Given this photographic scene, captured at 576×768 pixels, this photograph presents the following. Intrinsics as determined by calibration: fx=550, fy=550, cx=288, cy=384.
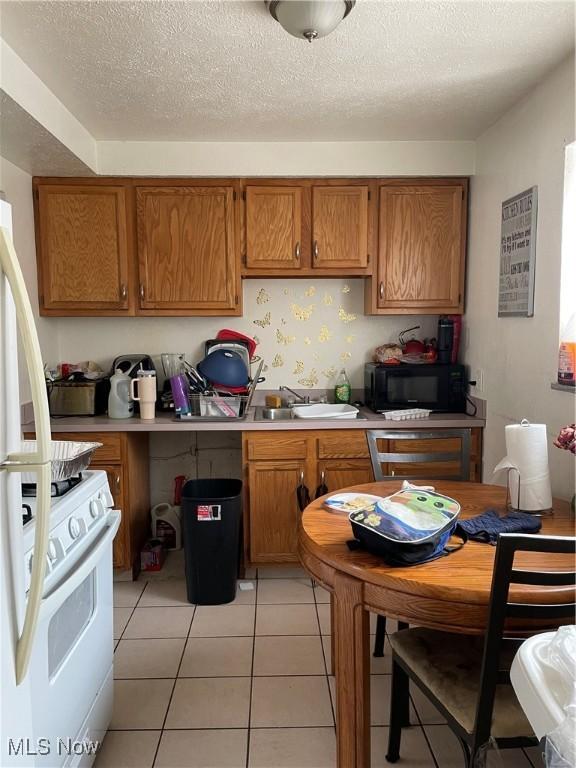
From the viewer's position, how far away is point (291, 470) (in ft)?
9.90

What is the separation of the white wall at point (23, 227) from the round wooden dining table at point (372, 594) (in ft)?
6.94

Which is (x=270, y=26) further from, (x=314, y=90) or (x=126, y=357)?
(x=126, y=357)

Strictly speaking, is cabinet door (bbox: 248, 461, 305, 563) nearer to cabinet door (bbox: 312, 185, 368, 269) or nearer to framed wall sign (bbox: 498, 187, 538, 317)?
cabinet door (bbox: 312, 185, 368, 269)

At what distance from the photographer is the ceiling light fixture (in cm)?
170

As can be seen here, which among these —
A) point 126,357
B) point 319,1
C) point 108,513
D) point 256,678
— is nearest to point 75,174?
point 126,357

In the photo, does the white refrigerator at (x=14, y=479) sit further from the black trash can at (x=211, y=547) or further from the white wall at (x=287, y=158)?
the white wall at (x=287, y=158)

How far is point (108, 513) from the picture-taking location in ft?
6.04

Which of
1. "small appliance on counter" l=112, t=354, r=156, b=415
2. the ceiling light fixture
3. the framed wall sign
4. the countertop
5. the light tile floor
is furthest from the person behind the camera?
"small appliance on counter" l=112, t=354, r=156, b=415

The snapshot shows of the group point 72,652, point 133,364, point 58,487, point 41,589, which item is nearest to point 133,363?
point 133,364

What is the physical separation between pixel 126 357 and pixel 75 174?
108cm

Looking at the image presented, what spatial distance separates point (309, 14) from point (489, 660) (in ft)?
6.20

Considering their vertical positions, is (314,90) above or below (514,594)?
above

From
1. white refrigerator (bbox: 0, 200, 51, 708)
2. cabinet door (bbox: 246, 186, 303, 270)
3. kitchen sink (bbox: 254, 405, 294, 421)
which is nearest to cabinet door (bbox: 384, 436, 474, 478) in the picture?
kitchen sink (bbox: 254, 405, 294, 421)

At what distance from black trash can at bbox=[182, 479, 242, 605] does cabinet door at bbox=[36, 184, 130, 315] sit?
4.27 feet
